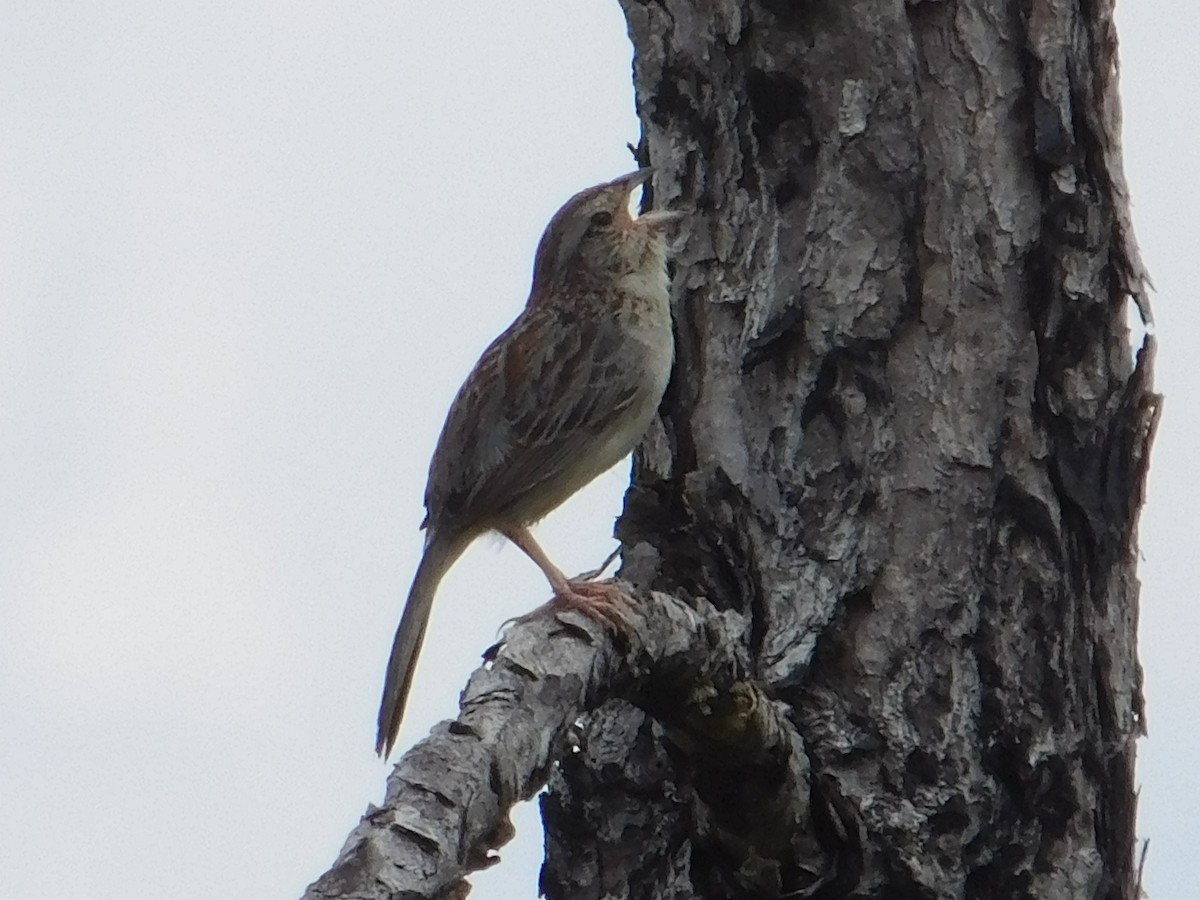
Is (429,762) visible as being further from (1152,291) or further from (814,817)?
(1152,291)

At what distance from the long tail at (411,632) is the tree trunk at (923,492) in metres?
0.48

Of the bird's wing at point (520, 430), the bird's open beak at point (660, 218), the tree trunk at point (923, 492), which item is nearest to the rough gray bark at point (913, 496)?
the tree trunk at point (923, 492)

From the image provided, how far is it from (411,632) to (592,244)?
5.01 ft

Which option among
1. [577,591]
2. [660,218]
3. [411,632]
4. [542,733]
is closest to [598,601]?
[577,591]

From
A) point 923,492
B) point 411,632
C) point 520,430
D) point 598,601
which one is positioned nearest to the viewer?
point 598,601

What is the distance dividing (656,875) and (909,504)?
104cm

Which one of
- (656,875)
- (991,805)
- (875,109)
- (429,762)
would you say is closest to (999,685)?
(991,805)

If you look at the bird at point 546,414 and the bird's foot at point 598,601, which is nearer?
the bird's foot at point 598,601

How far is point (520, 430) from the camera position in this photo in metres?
5.30

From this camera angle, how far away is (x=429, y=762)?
2.74 m

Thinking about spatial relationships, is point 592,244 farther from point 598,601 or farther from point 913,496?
point 598,601

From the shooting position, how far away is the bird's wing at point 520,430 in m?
5.25

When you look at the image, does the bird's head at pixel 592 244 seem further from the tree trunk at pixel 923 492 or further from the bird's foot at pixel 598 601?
the bird's foot at pixel 598 601

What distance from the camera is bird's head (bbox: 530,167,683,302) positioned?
5578 millimetres
